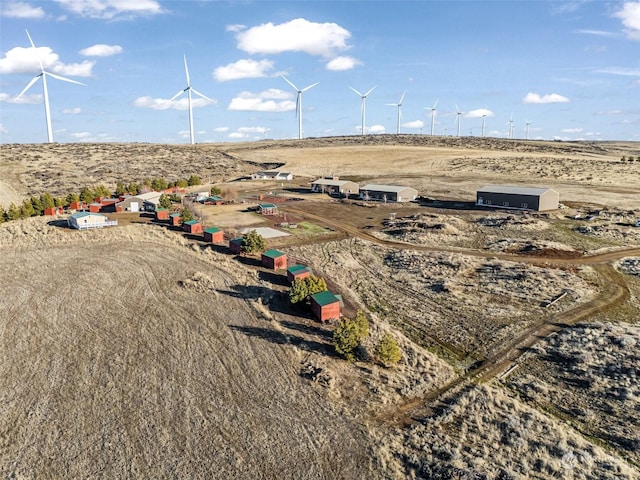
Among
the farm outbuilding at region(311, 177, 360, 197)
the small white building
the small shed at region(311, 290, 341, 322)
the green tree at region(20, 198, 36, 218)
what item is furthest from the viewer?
the farm outbuilding at region(311, 177, 360, 197)

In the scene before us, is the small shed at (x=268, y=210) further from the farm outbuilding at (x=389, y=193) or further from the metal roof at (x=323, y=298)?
the metal roof at (x=323, y=298)

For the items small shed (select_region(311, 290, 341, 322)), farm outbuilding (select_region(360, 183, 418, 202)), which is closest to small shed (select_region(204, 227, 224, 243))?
small shed (select_region(311, 290, 341, 322))

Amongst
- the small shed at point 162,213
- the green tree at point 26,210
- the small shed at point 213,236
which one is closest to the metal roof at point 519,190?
the small shed at point 213,236

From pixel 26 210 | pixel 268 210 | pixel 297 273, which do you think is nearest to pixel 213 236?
pixel 297 273

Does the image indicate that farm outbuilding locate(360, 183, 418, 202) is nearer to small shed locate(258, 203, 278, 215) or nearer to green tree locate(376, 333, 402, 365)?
small shed locate(258, 203, 278, 215)

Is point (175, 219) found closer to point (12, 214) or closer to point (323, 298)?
point (12, 214)

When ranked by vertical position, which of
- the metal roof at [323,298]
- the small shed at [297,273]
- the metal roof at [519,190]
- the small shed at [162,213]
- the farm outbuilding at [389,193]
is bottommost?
the metal roof at [323,298]
